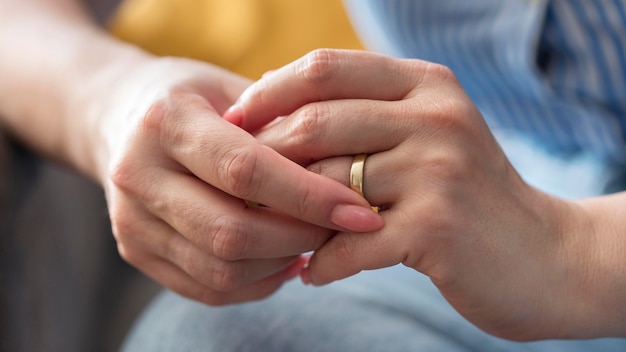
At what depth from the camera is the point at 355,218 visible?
459 millimetres

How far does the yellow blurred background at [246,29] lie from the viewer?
1348 millimetres

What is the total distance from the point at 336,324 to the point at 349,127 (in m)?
0.23

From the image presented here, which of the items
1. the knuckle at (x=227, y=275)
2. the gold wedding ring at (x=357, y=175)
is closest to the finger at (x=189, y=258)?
the knuckle at (x=227, y=275)

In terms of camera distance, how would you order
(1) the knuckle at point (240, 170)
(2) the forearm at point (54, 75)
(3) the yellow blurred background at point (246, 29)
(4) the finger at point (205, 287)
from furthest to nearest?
(3) the yellow blurred background at point (246, 29)
(2) the forearm at point (54, 75)
(4) the finger at point (205, 287)
(1) the knuckle at point (240, 170)

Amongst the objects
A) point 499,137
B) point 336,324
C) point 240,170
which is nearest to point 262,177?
point 240,170

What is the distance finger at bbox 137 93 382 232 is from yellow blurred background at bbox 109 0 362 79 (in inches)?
35.9

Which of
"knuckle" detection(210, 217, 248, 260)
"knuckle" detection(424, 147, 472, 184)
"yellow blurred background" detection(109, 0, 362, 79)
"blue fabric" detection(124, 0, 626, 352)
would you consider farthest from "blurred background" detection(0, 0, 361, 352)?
"knuckle" detection(424, 147, 472, 184)

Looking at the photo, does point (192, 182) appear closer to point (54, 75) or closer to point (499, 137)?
point (54, 75)

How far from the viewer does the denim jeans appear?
24.1 inches

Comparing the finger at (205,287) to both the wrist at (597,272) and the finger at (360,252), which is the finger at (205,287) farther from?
the wrist at (597,272)

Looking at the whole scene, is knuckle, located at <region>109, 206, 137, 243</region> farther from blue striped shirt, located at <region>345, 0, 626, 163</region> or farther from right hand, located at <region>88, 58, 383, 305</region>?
blue striped shirt, located at <region>345, 0, 626, 163</region>

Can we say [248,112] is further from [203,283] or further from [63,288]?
[63,288]

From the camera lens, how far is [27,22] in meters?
0.73

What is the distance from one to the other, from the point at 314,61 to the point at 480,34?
0.32 metres
